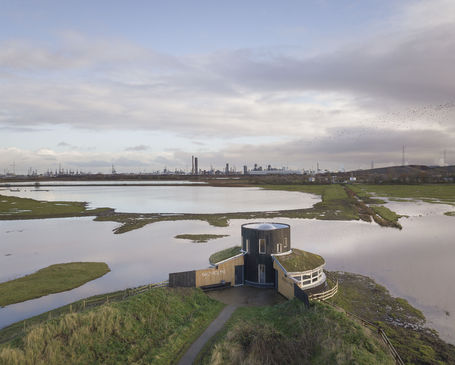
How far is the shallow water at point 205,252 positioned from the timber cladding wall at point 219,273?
26.8ft

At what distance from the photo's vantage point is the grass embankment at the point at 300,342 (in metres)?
17.8

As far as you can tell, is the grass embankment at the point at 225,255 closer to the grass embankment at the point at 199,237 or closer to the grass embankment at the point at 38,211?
the grass embankment at the point at 199,237

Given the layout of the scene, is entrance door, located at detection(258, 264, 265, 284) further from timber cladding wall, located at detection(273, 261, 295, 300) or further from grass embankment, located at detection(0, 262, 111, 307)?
grass embankment, located at detection(0, 262, 111, 307)

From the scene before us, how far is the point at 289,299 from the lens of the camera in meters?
27.7

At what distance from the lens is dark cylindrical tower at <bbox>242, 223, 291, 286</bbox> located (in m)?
31.1


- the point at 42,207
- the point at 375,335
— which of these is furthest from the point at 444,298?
the point at 42,207

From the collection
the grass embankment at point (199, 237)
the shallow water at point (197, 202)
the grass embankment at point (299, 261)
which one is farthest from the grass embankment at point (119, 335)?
the shallow water at point (197, 202)

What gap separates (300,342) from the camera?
1958 cm

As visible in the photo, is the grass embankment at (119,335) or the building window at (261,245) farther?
the building window at (261,245)

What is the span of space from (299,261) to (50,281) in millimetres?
27859

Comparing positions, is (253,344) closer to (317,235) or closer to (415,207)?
(317,235)

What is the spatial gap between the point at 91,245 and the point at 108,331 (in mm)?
35405

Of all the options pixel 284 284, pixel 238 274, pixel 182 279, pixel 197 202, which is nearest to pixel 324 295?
pixel 284 284

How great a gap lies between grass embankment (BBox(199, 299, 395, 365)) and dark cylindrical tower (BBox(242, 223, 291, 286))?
805 cm
